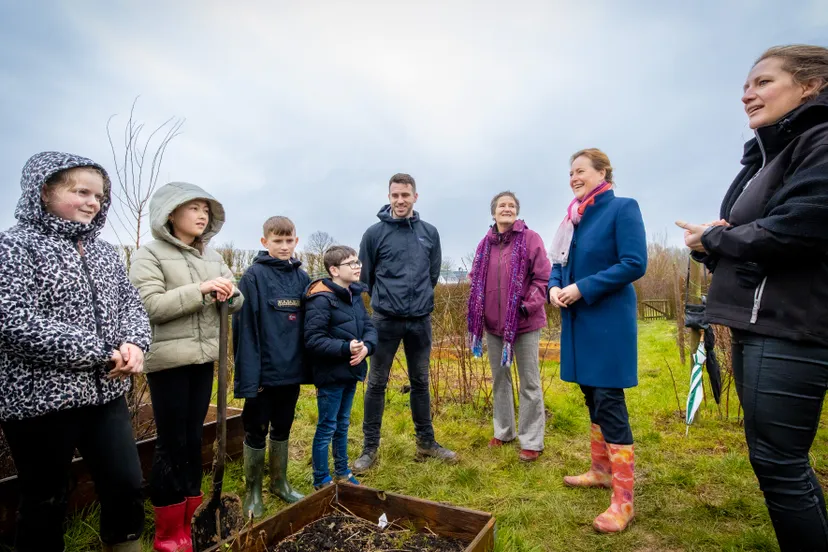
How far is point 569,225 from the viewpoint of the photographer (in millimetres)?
3291

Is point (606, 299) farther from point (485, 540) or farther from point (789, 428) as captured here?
point (485, 540)

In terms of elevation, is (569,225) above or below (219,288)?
above

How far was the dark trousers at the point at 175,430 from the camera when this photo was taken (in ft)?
8.40

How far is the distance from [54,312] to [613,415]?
2.85m

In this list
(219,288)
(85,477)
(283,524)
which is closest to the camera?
(283,524)

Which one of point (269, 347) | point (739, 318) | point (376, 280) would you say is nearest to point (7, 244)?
point (269, 347)

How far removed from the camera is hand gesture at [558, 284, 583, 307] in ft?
9.89

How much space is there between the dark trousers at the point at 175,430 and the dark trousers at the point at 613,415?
227 cm

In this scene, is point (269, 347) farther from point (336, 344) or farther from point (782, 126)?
point (782, 126)

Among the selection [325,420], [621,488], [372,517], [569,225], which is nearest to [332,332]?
[325,420]

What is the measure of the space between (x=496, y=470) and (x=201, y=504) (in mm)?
2204

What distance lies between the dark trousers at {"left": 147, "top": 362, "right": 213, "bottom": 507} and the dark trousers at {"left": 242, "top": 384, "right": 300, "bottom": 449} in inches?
20.4

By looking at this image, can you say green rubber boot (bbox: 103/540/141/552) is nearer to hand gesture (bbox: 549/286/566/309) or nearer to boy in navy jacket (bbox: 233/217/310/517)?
boy in navy jacket (bbox: 233/217/310/517)

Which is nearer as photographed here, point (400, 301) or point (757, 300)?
point (757, 300)
